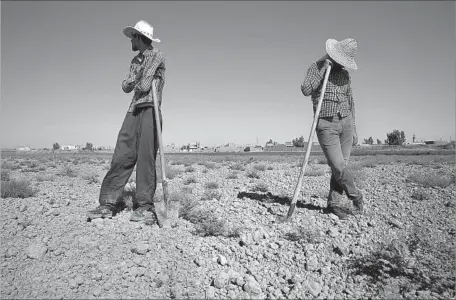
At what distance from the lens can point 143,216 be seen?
3.96m

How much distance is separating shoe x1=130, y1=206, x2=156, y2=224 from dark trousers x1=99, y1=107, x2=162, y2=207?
0.09 meters

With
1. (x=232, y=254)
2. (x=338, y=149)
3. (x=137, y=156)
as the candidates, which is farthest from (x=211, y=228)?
(x=338, y=149)

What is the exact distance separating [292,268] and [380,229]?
5.10 feet

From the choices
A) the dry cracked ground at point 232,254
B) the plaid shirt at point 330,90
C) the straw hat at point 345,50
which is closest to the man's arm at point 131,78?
the dry cracked ground at point 232,254

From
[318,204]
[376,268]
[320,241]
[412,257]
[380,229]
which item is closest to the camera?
[376,268]

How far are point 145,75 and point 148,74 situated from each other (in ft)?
0.14

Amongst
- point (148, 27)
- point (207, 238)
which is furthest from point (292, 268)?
point (148, 27)

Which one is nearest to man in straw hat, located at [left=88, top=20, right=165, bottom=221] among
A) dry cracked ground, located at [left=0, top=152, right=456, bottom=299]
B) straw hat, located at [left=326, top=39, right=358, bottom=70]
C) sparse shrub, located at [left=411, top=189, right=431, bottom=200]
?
dry cracked ground, located at [left=0, top=152, right=456, bottom=299]

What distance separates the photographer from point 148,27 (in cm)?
391

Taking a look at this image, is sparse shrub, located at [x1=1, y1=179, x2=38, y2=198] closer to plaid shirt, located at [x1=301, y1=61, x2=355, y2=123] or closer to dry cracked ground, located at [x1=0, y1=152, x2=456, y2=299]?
dry cracked ground, located at [x1=0, y1=152, x2=456, y2=299]

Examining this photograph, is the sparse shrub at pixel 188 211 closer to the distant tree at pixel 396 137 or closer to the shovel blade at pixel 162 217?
the shovel blade at pixel 162 217

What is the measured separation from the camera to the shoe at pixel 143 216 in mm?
3837

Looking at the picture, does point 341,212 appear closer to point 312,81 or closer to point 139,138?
point 312,81

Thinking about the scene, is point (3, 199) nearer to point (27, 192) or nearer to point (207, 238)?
point (27, 192)
